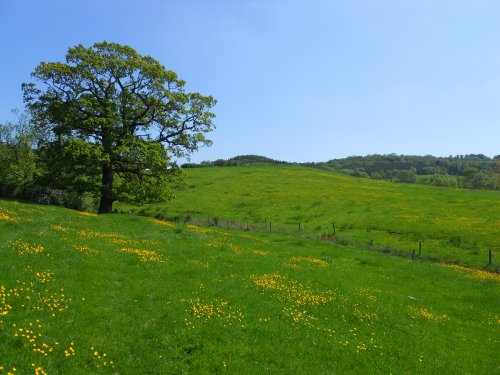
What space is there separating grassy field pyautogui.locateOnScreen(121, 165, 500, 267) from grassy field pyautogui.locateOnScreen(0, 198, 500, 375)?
22813 mm

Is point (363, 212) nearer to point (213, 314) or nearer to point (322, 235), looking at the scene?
point (322, 235)

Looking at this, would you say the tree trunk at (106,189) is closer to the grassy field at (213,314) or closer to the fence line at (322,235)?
the fence line at (322,235)

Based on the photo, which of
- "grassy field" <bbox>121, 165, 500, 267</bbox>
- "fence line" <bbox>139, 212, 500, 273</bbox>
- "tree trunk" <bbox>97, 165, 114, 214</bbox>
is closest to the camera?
"fence line" <bbox>139, 212, 500, 273</bbox>

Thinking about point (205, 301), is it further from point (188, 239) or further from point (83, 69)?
point (83, 69)

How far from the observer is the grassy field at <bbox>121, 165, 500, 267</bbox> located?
156 feet

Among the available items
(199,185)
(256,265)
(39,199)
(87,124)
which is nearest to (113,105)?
(87,124)

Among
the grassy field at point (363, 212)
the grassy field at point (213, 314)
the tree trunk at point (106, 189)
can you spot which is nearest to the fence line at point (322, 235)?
the grassy field at point (363, 212)

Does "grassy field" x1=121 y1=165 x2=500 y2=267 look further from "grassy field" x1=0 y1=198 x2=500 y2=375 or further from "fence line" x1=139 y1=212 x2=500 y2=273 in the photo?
"grassy field" x1=0 y1=198 x2=500 y2=375

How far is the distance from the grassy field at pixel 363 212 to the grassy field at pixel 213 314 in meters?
22.8

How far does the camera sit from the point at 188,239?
28953 mm

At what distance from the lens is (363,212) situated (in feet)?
219

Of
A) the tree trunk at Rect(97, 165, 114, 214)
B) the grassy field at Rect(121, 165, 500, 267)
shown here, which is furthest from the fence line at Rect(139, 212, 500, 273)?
the tree trunk at Rect(97, 165, 114, 214)

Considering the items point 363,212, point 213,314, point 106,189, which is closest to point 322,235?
point 363,212

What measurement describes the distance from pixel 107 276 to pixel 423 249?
3950 cm
